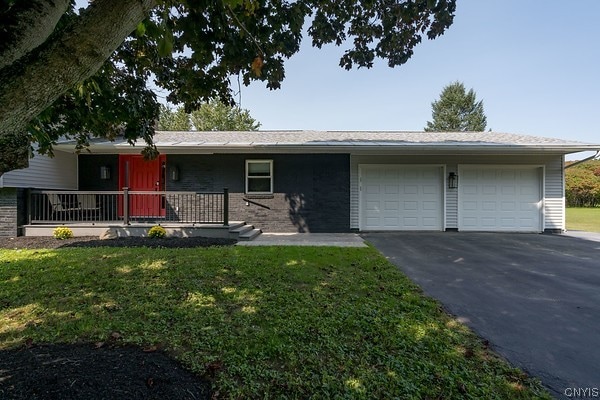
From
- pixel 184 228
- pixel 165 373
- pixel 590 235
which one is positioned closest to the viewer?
pixel 165 373

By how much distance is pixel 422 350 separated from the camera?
2.55m

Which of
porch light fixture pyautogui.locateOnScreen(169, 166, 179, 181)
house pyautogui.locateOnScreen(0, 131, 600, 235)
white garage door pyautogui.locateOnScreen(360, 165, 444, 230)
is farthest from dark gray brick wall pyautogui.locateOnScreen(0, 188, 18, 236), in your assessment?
white garage door pyautogui.locateOnScreen(360, 165, 444, 230)

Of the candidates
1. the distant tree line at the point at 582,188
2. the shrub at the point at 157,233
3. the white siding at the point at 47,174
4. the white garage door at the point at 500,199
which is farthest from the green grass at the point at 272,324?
the distant tree line at the point at 582,188

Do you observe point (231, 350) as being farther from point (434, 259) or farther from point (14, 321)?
point (434, 259)

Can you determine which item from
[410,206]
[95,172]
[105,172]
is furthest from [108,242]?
[410,206]

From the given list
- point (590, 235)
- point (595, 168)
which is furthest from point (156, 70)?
point (595, 168)

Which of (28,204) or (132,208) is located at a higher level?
(28,204)

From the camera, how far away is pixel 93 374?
2053mm

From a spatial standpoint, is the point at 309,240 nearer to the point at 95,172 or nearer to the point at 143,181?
the point at 143,181

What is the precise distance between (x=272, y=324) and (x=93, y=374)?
1.51m

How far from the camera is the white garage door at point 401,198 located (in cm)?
1017

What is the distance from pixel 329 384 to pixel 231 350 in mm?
906

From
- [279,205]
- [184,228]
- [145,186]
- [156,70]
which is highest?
[156,70]

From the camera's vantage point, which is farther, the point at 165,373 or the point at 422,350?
the point at 422,350
